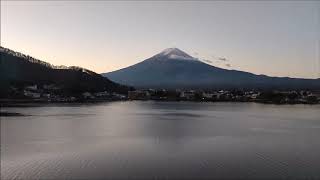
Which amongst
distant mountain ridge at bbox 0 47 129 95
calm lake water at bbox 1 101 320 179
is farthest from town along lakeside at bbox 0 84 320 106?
calm lake water at bbox 1 101 320 179

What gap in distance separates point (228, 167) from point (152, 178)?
4.10 feet

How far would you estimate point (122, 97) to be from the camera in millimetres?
41938

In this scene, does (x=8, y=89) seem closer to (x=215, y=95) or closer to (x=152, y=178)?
(x=152, y=178)

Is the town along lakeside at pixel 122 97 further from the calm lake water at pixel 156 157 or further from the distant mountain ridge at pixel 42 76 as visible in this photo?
the calm lake water at pixel 156 157

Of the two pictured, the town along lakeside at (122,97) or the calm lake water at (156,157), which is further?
the town along lakeside at (122,97)

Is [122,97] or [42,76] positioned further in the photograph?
[122,97]

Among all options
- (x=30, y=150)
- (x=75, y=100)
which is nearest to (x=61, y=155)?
(x=30, y=150)

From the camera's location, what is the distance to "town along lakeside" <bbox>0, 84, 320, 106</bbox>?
27659mm

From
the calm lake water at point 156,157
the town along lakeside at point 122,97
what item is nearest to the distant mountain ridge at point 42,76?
the town along lakeside at point 122,97

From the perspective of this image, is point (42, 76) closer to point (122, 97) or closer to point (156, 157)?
point (122, 97)

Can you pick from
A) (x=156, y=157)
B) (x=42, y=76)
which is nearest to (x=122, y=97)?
(x=42, y=76)

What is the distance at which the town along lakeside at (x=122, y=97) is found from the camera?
27659 millimetres

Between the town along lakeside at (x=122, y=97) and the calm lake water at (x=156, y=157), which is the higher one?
the town along lakeside at (x=122, y=97)

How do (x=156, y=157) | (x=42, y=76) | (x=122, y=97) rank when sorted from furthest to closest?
(x=122, y=97) < (x=42, y=76) < (x=156, y=157)
